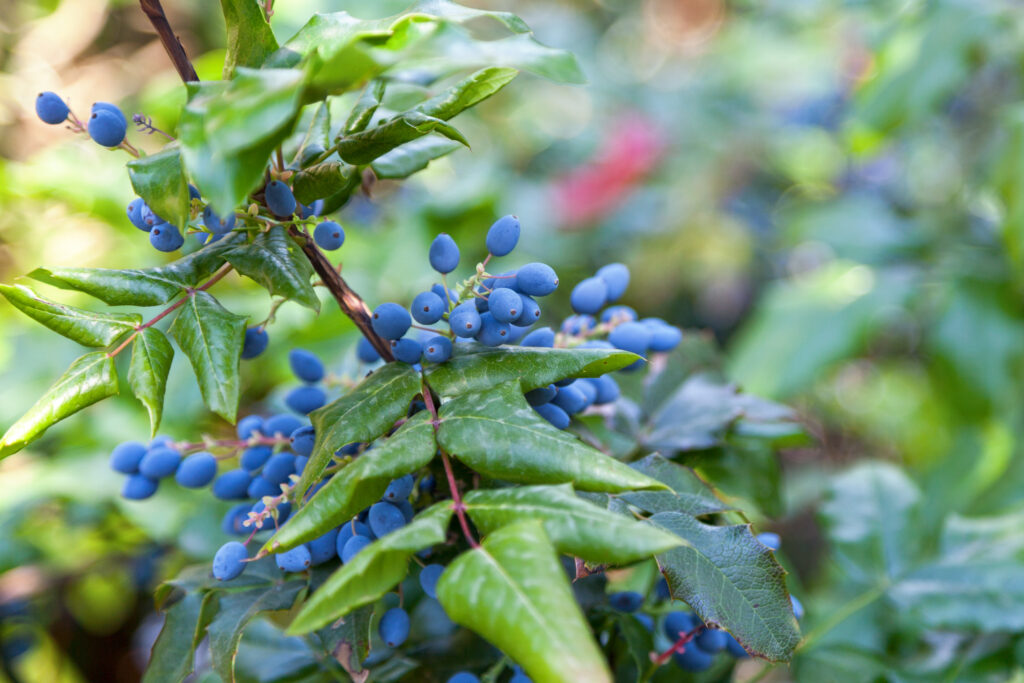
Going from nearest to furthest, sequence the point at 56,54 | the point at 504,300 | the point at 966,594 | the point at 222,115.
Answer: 1. the point at 222,115
2. the point at 504,300
3. the point at 966,594
4. the point at 56,54

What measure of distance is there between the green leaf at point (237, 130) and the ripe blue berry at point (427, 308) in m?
0.15

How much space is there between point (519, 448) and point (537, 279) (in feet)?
0.41

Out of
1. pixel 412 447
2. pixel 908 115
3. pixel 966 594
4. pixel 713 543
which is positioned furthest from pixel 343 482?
pixel 908 115

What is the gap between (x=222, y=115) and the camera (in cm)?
34

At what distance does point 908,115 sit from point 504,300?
124 cm

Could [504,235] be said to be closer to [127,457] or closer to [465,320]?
[465,320]

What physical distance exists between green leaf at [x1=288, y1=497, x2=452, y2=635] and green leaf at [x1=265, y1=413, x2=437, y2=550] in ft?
0.11

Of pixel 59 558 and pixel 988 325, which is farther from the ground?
pixel 988 325

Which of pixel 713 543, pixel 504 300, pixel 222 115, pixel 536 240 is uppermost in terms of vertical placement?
pixel 222 115

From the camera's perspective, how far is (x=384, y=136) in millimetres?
428

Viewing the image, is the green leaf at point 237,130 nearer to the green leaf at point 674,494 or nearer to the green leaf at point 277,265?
the green leaf at point 277,265

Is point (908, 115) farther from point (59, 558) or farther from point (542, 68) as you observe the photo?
point (59, 558)

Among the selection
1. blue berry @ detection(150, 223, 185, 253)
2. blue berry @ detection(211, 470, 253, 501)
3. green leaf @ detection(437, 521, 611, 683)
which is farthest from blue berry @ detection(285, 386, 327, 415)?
green leaf @ detection(437, 521, 611, 683)

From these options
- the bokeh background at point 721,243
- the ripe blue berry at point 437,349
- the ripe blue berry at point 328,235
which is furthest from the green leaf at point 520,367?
the bokeh background at point 721,243
